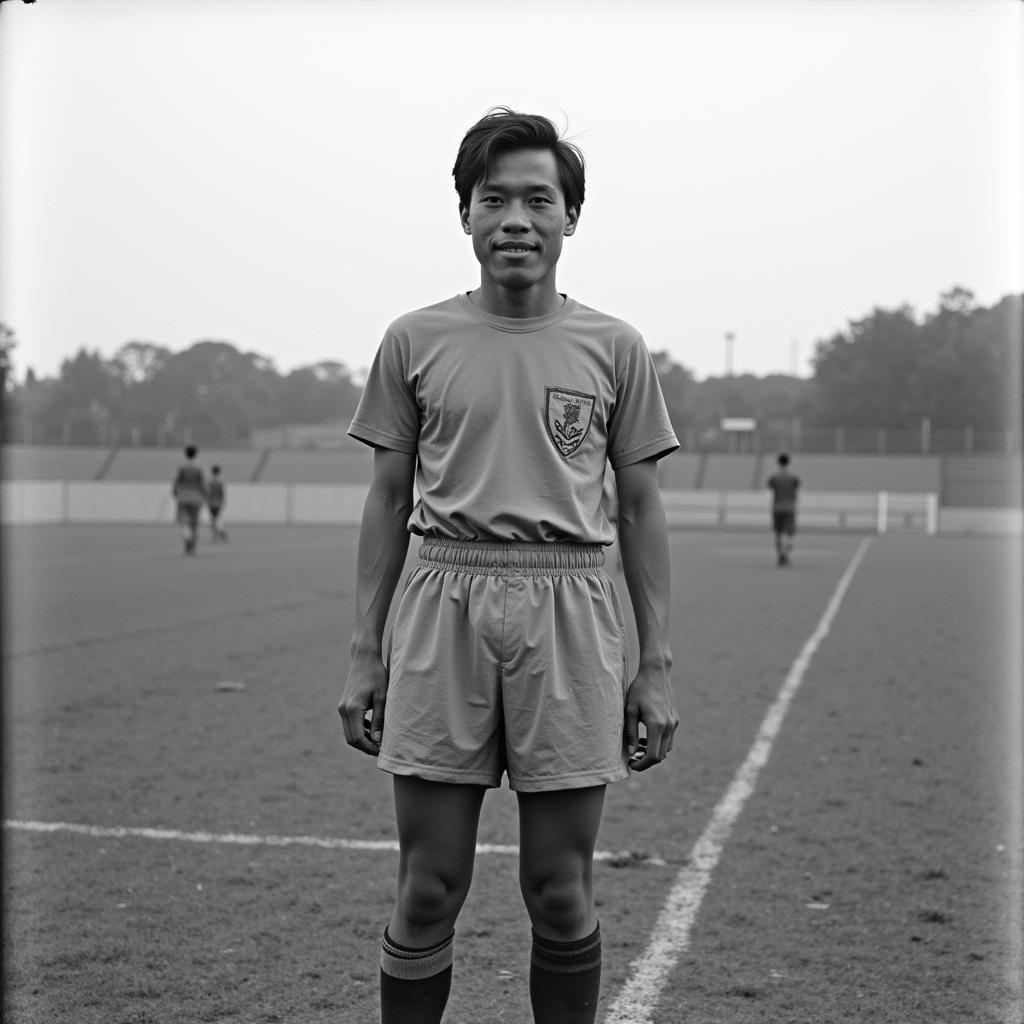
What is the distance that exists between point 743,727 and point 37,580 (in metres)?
12.6

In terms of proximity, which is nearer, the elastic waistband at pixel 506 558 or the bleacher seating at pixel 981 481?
the elastic waistband at pixel 506 558

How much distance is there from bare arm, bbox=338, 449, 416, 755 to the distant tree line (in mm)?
54488

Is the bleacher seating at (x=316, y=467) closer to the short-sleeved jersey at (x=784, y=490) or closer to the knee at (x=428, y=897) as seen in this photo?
the short-sleeved jersey at (x=784, y=490)

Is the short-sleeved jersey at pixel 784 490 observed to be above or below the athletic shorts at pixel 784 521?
above

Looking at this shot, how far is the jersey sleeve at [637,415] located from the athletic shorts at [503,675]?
0.28 m

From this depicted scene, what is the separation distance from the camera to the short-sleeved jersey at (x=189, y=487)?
23453 millimetres

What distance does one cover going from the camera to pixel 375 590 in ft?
9.59

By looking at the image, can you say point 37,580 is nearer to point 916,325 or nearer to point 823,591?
point 823,591

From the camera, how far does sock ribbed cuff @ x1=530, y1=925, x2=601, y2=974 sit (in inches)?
113

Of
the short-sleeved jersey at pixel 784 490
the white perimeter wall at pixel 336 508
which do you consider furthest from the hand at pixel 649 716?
the white perimeter wall at pixel 336 508

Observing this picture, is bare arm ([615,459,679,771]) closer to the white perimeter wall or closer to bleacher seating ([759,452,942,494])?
the white perimeter wall

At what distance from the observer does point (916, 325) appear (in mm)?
88500

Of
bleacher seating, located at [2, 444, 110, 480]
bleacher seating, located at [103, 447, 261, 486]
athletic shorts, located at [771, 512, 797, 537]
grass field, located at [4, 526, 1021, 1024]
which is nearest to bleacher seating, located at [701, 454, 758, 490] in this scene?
bleacher seating, located at [103, 447, 261, 486]

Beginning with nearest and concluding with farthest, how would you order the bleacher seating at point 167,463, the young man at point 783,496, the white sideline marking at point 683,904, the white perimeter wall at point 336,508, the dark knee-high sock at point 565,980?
the dark knee-high sock at point 565,980 < the white sideline marking at point 683,904 < the young man at point 783,496 < the white perimeter wall at point 336,508 < the bleacher seating at point 167,463
